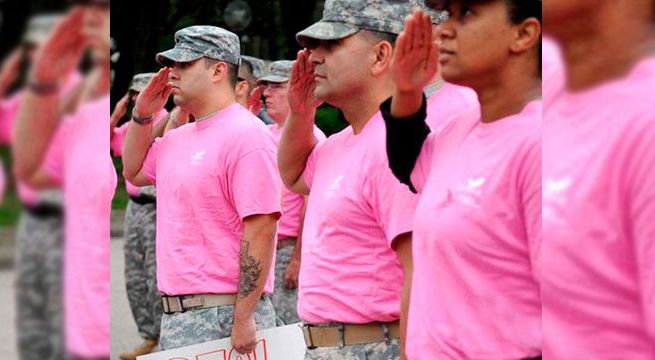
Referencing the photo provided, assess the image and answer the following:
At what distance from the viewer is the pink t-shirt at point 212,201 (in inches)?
143

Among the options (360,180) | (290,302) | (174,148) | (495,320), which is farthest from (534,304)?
(290,302)

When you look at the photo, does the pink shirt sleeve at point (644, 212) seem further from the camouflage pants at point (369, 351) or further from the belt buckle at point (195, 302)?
the belt buckle at point (195, 302)

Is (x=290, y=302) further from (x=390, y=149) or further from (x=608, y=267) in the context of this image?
(x=608, y=267)

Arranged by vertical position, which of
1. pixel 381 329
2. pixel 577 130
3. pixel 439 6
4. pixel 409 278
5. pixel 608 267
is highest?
pixel 439 6

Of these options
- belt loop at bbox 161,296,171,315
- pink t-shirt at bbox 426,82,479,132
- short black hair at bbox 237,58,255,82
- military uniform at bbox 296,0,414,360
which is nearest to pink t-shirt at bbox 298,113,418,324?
military uniform at bbox 296,0,414,360

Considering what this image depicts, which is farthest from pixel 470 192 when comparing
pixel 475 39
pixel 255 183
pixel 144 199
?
pixel 144 199

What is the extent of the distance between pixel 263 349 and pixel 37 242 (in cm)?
289

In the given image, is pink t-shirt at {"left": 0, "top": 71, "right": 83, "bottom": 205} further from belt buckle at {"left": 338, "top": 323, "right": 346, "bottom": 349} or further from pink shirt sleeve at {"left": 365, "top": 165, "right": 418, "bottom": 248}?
belt buckle at {"left": 338, "top": 323, "right": 346, "bottom": 349}

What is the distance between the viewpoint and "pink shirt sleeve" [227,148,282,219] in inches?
141

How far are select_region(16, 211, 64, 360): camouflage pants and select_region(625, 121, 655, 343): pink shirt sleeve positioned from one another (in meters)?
0.50

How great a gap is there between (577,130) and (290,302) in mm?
4597

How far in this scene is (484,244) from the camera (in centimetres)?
169

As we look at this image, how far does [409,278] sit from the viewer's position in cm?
235

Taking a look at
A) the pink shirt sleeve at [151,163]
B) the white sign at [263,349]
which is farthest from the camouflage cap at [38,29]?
the pink shirt sleeve at [151,163]
